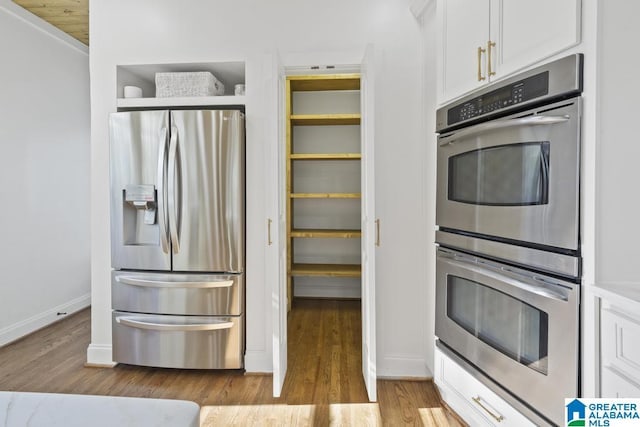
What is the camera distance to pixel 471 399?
5.25 ft

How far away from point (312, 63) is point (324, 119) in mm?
1186

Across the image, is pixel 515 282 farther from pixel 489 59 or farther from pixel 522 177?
pixel 489 59

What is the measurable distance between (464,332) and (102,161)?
8.42 feet

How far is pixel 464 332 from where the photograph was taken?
1.63 metres

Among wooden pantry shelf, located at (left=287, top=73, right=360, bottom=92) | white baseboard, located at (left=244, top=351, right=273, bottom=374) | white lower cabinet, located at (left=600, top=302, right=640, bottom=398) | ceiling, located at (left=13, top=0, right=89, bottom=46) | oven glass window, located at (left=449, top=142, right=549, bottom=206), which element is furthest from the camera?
wooden pantry shelf, located at (left=287, top=73, right=360, bottom=92)

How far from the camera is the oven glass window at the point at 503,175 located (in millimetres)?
1225

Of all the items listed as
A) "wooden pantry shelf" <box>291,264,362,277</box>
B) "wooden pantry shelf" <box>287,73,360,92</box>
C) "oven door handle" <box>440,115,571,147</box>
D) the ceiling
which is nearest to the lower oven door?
"oven door handle" <box>440,115,571,147</box>

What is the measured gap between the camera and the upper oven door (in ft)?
3.71

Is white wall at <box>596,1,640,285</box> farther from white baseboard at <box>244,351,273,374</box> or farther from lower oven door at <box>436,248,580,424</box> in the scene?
white baseboard at <box>244,351,273,374</box>

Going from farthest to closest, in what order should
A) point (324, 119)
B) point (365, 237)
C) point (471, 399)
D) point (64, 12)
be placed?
point (324, 119) → point (64, 12) → point (365, 237) → point (471, 399)

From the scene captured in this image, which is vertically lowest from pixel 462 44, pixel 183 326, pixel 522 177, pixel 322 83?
pixel 183 326

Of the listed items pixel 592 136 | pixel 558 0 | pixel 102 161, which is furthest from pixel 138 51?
pixel 592 136

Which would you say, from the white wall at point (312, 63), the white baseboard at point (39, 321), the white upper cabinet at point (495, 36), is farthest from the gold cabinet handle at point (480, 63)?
the white baseboard at point (39, 321)

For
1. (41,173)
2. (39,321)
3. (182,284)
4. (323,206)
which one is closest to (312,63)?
(182,284)
